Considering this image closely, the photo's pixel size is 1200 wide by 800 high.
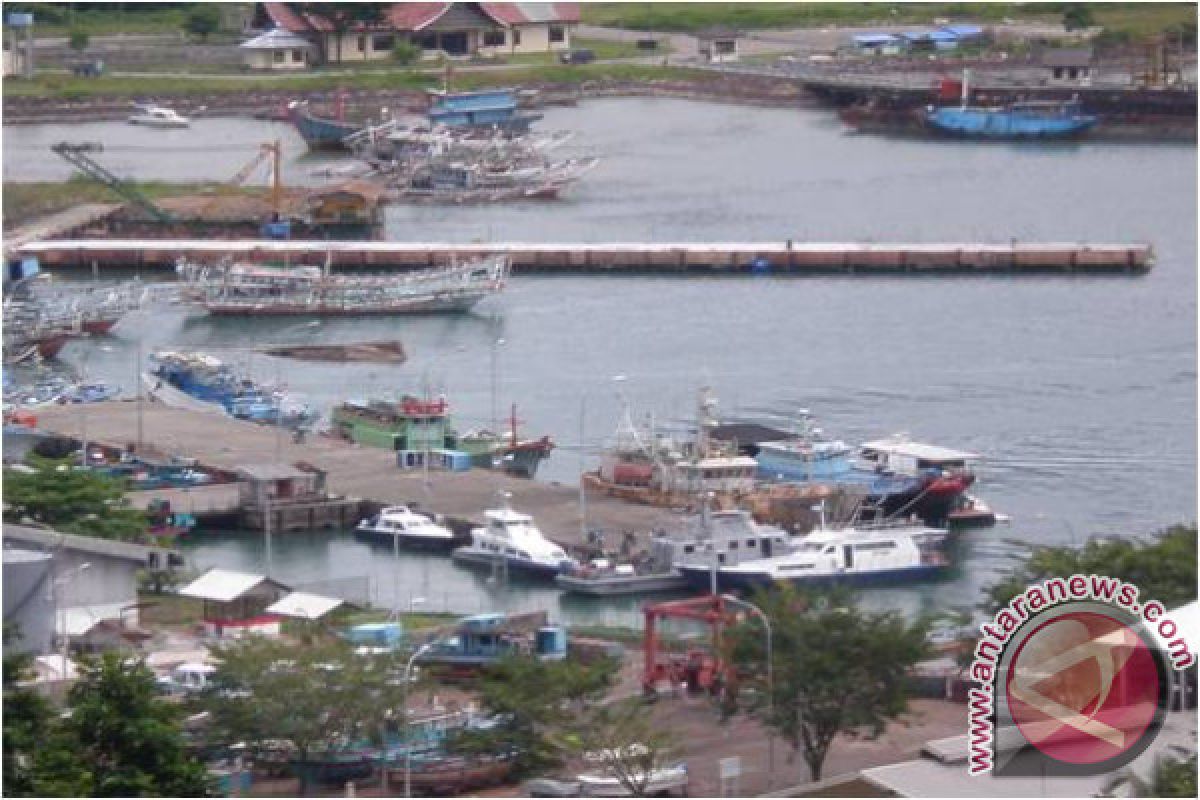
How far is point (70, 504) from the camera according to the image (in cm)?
638

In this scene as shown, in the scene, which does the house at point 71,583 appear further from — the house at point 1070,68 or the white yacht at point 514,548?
the house at point 1070,68

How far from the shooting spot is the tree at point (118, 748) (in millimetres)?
4074

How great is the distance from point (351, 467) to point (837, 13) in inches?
457

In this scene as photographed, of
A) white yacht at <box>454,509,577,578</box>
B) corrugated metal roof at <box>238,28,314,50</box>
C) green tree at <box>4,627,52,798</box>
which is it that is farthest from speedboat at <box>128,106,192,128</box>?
green tree at <box>4,627,52,798</box>

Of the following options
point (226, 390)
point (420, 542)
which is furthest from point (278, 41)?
point (420, 542)

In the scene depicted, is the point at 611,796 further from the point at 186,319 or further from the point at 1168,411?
the point at 186,319

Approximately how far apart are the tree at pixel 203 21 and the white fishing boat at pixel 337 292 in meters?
7.10

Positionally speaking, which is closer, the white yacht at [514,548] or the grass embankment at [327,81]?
the white yacht at [514,548]

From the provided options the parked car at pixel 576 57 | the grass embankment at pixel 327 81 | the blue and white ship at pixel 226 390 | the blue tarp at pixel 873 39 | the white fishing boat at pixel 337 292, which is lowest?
the blue and white ship at pixel 226 390

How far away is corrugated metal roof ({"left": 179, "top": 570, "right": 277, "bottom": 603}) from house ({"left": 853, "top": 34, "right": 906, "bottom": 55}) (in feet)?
38.9

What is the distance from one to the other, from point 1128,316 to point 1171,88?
5.48m

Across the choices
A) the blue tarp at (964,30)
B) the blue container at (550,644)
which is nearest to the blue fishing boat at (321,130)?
the blue tarp at (964,30)

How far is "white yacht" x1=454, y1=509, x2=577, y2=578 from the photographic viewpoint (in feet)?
22.0

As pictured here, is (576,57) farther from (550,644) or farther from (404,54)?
(550,644)
